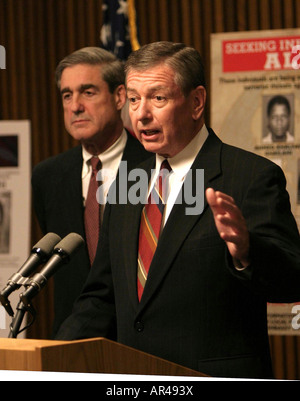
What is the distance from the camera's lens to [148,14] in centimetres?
362

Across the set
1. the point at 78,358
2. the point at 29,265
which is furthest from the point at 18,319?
the point at 78,358

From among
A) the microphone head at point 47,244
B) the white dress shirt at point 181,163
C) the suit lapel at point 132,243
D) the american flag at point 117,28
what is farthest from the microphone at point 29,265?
the american flag at point 117,28

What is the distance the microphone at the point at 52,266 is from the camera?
1938 millimetres

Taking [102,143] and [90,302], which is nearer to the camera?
[90,302]

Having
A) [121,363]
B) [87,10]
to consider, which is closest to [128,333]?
[121,363]

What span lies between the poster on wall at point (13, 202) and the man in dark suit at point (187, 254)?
109cm

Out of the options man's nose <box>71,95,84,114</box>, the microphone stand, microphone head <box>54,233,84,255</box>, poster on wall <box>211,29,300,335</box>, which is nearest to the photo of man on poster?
poster on wall <box>211,29,300,335</box>

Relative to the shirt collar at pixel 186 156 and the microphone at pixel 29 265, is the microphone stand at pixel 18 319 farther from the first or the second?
the shirt collar at pixel 186 156

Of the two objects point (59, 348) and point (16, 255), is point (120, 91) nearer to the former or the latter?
point (16, 255)

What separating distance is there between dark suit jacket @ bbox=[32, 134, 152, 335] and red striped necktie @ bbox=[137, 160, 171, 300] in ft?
1.48

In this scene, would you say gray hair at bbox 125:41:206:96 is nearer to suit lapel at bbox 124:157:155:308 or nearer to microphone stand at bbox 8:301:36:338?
suit lapel at bbox 124:157:155:308

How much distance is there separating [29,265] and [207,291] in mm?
535

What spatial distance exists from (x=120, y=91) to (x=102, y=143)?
0.74 feet

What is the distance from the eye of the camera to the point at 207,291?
2.13 m
